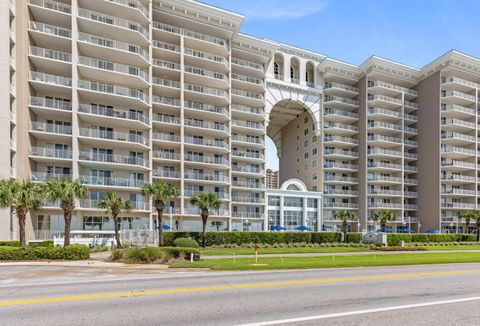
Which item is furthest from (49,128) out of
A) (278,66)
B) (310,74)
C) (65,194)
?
(310,74)

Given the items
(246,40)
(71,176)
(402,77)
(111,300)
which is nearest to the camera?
(111,300)

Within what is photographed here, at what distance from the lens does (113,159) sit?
164 ft

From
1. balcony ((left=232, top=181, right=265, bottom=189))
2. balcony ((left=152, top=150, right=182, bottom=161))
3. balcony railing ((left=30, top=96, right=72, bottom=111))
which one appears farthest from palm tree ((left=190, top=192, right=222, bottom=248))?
balcony railing ((left=30, top=96, right=72, bottom=111))

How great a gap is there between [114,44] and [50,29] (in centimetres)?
846

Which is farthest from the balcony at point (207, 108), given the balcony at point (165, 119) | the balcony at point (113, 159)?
the balcony at point (113, 159)

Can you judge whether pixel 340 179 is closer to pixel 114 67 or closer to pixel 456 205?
pixel 456 205

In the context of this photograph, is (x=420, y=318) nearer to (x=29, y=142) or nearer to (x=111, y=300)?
(x=111, y=300)

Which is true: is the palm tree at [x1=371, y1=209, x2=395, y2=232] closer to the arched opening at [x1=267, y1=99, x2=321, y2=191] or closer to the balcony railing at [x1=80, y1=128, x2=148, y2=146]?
the arched opening at [x1=267, y1=99, x2=321, y2=191]

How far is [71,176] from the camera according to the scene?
1860 inches

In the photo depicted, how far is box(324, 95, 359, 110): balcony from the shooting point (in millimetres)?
76750

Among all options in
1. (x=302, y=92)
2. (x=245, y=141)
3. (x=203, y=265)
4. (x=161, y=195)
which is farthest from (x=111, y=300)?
(x=302, y=92)

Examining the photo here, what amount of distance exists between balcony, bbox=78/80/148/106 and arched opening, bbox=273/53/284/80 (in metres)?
31.8

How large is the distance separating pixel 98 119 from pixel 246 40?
32.7 metres

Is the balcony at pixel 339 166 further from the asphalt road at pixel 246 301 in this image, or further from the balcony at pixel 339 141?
the asphalt road at pixel 246 301
